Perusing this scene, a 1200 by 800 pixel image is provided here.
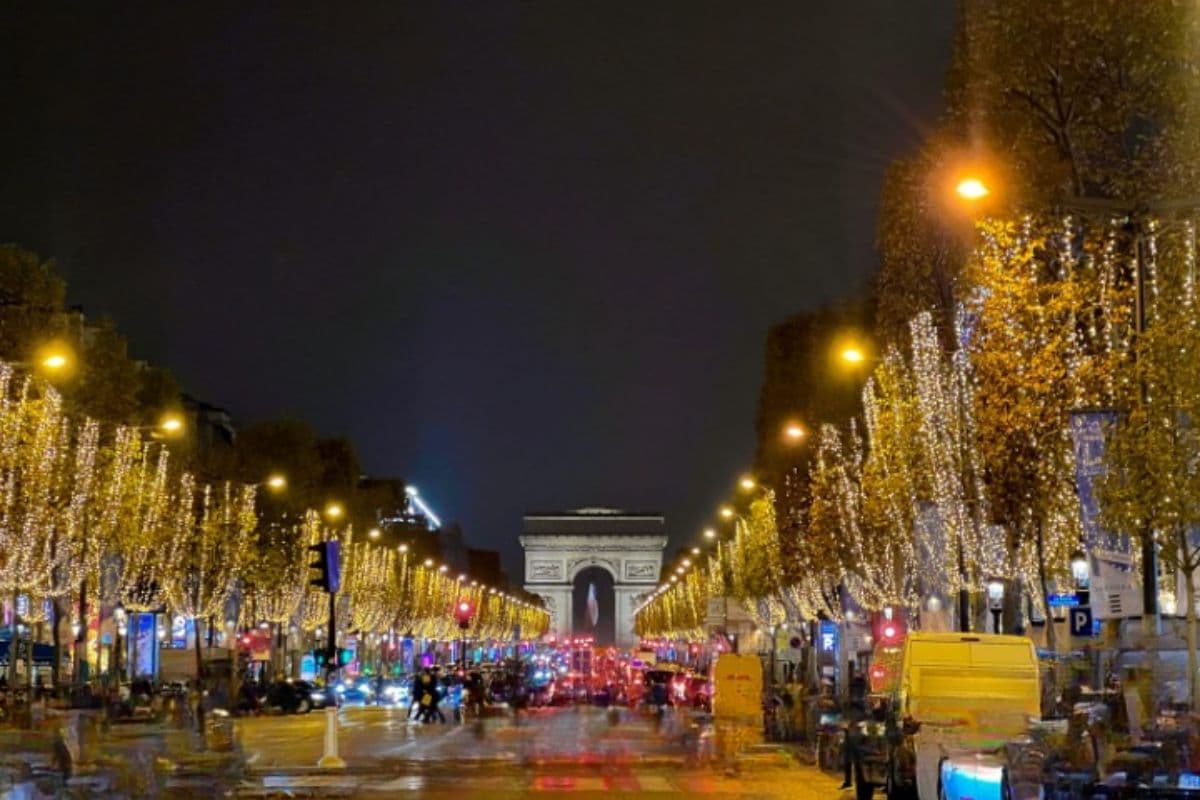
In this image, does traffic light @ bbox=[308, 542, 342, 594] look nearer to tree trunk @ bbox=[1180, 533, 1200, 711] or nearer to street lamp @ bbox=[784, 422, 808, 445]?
tree trunk @ bbox=[1180, 533, 1200, 711]

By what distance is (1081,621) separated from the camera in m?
37.9

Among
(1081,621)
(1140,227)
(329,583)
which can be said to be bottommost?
(1081,621)

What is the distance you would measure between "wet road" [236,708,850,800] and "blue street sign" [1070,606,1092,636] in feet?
19.3

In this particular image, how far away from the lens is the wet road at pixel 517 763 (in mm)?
32906

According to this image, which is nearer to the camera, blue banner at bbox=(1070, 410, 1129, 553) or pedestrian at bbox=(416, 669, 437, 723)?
blue banner at bbox=(1070, 410, 1129, 553)

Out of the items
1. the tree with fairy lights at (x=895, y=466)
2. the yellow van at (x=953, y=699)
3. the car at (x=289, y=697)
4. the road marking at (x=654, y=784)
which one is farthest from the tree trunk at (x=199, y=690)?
the yellow van at (x=953, y=699)

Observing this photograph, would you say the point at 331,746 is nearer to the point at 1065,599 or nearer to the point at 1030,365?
the point at 1030,365

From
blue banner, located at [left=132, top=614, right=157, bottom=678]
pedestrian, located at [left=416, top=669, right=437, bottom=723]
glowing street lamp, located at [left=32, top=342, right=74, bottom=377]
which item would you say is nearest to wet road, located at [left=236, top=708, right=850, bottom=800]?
pedestrian, located at [left=416, top=669, right=437, bottom=723]

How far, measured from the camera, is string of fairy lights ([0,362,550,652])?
174 ft

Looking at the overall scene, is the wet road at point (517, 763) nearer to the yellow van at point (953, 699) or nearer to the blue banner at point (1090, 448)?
the yellow van at point (953, 699)

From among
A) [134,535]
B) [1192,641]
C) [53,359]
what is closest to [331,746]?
[53,359]

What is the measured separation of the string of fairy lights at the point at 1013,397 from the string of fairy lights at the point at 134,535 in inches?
879

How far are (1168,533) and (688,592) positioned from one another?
405 feet

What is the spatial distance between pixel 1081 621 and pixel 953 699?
1059cm
